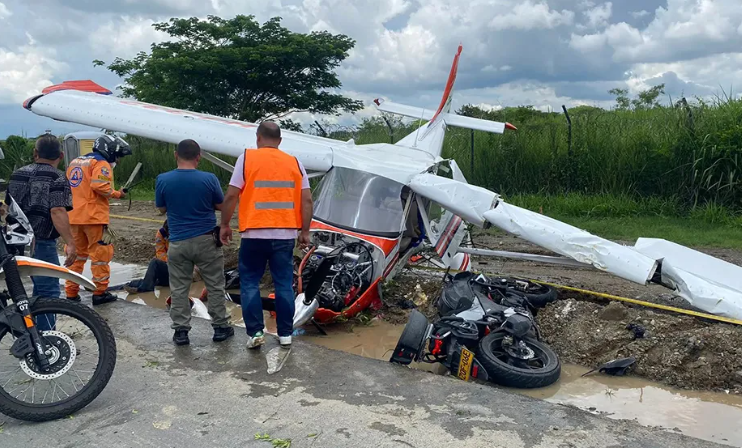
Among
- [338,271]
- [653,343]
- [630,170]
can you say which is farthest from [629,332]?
[630,170]

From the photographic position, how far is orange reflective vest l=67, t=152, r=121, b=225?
6.41 m

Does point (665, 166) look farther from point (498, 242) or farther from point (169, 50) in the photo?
point (169, 50)

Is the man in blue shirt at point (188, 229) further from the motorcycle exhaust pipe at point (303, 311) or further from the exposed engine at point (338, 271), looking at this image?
the exposed engine at point (338, 271)

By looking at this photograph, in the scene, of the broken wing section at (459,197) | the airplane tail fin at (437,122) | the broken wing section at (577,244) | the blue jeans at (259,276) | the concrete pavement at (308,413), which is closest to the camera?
the concrete pavement at (308,413)

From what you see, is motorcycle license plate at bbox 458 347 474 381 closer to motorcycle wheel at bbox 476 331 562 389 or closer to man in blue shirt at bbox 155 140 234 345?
motorcycle wheel at bbox 476 331 562 389

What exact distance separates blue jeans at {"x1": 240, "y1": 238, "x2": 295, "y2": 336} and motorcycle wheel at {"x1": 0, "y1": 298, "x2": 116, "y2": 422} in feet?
4.31

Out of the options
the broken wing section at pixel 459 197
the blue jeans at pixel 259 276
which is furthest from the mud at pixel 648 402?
the broken wing section at pixel 459 197

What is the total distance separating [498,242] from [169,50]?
53.5 feet

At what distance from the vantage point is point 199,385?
14.6 ft

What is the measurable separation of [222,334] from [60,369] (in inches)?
67.7

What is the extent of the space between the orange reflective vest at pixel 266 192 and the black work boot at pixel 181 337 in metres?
1.19

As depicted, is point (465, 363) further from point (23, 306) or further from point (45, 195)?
point (45, 195)

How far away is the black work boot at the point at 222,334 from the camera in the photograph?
5.45 metres

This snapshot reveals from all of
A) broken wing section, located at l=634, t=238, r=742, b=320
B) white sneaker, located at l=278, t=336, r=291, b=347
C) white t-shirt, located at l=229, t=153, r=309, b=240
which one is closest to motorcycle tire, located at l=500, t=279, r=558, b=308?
broken wing section, located at l=634, t=238, r=742, b=320
